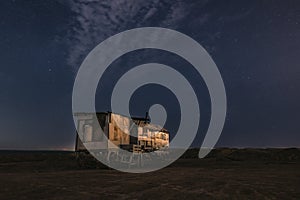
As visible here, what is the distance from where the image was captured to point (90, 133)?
2161 cm

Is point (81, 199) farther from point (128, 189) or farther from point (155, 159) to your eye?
point (155, 159)

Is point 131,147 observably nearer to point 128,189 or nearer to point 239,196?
point 128,189

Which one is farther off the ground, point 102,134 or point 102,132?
point 102,132

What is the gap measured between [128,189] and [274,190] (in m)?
4.94

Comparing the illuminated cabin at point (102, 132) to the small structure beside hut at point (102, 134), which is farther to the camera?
the illuminated cabin at point (102, 132)

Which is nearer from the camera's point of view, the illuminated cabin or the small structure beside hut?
the small structure beside hut

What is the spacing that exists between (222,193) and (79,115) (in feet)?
53.5

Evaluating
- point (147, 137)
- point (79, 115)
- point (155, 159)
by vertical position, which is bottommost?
point (155, 159)

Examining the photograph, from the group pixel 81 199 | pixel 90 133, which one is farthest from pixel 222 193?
pixel 90 133

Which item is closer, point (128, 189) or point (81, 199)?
point (81, 199)

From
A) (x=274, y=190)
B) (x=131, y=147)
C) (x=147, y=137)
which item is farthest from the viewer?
(x=147, y=137)

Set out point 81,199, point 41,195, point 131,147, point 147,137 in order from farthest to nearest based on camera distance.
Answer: point 147,137 → point 131,147 → point 41,195 → point 81,199

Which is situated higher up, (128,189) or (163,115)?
(163,115)

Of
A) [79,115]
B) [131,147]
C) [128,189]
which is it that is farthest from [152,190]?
[79,115]
